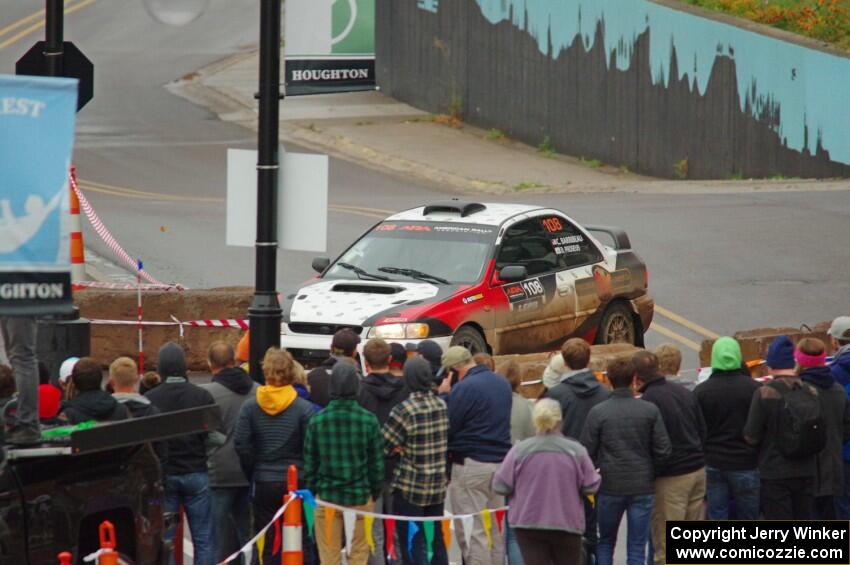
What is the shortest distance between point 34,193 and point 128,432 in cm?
147

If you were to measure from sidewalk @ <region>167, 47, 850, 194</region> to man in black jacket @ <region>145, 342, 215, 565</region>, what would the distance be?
2108 centimetres

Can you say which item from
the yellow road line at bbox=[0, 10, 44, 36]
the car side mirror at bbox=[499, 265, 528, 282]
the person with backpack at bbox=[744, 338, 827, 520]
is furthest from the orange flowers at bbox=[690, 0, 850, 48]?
the yellow road line at bbox=[0, 10, 44, 36]

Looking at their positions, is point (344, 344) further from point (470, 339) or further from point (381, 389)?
point (470, 339)

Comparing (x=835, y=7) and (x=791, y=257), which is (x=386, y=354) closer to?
(x=791, y=257)

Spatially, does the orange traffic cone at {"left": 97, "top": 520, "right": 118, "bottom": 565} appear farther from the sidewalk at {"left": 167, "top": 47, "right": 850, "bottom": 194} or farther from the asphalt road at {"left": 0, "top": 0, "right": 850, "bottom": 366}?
the sidewalk at {"left": 167, "top": 47, "right": 850, "bottom": 194}

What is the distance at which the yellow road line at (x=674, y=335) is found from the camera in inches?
719

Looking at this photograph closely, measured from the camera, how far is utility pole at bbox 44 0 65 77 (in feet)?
42.8

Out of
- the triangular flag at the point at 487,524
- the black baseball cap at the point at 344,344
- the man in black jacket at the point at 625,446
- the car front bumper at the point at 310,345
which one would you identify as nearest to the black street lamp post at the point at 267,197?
the black baseball cap at the point at 344,344

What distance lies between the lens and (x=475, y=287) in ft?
50.3

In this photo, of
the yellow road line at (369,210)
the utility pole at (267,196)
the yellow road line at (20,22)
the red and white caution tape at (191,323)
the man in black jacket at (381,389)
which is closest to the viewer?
the man in black jacket at (381,389)

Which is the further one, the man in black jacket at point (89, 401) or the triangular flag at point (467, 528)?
the triangular flag at point (467, 528)

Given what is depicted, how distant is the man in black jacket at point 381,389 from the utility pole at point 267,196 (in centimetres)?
106

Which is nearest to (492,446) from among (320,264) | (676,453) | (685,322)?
(676,453)

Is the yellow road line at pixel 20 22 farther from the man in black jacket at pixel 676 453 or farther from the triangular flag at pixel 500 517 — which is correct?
the man in black jacket at pixel 676 453
